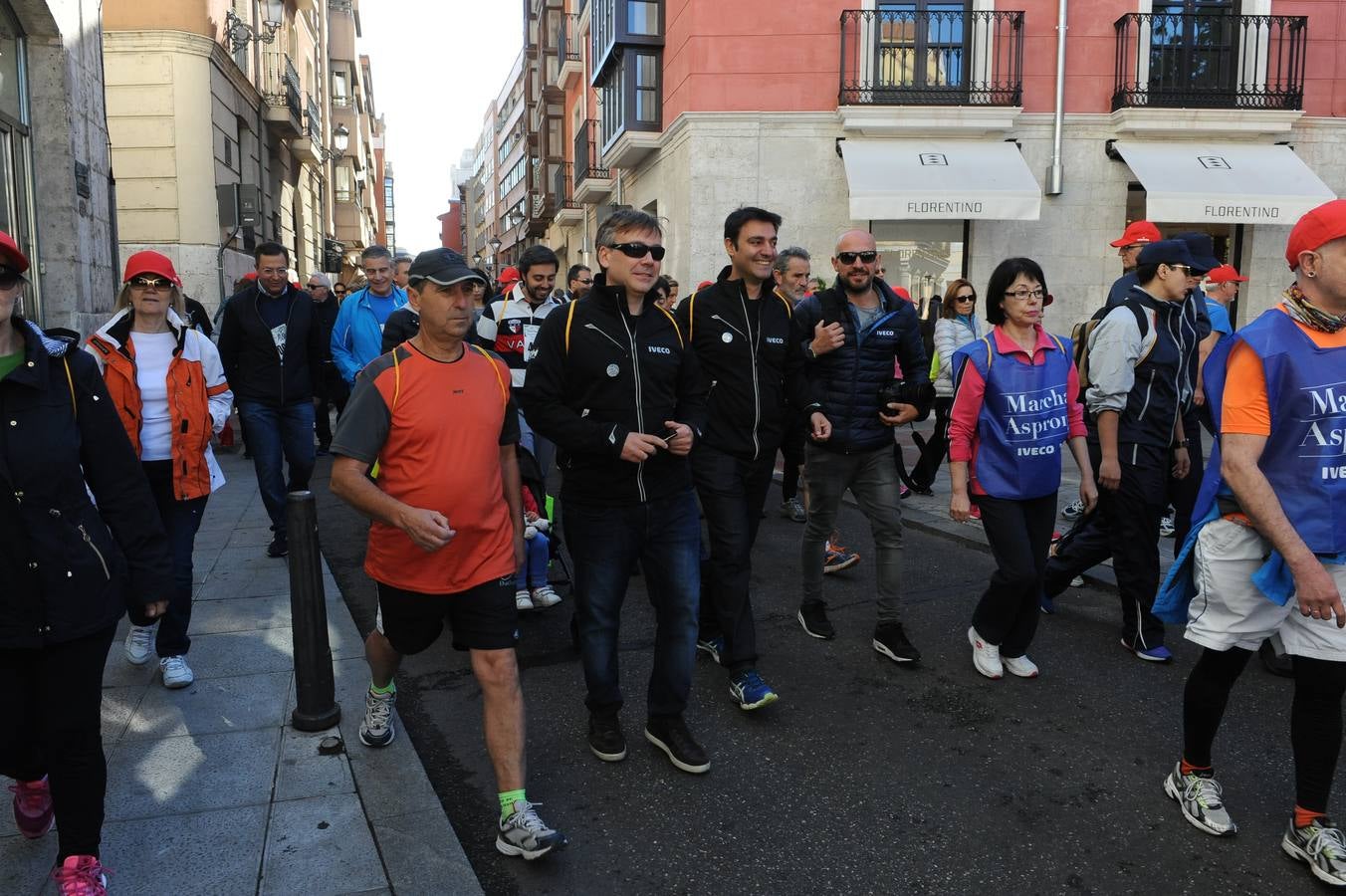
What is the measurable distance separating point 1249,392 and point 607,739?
240 centimetres

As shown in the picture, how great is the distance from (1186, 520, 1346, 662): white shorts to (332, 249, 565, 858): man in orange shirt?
6.87 feet

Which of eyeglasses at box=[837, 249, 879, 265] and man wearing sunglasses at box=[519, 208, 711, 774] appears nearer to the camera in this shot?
man wearing sunglasses at box=[519, 208, 711, 774]

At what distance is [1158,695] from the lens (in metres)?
4.37

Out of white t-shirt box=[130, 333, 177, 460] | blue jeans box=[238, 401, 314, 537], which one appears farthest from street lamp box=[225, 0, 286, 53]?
white t-shirt box=[130, 333, 177, 460]

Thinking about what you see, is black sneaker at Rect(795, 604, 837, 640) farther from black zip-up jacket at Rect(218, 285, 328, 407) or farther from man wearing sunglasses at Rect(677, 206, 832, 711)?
black zip-up jacket at Rect(218, 285, 328, 407)

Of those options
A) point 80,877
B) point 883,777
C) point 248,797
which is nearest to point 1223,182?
point 883,777

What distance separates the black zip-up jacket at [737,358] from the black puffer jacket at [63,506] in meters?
2.12

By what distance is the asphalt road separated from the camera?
303cm

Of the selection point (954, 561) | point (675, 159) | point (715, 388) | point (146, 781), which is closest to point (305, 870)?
point (146, 781)

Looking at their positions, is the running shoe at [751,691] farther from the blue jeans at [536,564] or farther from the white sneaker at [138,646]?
the white sneaker at [138,646]

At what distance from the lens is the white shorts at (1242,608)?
296 cm

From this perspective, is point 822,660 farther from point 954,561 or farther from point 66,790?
point 66,790

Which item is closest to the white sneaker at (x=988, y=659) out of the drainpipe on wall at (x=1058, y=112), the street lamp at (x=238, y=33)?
the drainpipe on wall at (x=1058, y=112)

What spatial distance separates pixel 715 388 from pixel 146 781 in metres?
2.53
